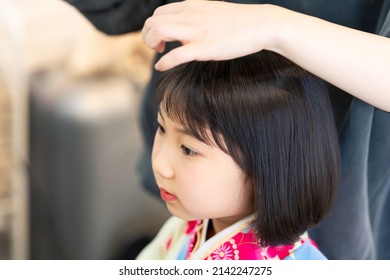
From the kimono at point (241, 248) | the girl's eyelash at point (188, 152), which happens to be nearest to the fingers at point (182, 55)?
the girl's eyelash at point (188, 152)

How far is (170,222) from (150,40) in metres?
0.33

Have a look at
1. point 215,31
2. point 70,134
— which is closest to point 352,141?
point 215,31

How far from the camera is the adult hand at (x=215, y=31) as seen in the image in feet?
1.55

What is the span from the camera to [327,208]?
61 cm

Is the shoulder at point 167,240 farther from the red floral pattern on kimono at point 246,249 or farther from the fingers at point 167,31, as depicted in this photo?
the fingers at point 167,31

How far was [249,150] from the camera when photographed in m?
0.55

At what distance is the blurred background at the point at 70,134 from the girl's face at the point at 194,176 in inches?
23.9

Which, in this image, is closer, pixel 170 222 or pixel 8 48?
pixel 170 222

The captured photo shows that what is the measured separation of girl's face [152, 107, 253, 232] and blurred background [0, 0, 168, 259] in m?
0.61

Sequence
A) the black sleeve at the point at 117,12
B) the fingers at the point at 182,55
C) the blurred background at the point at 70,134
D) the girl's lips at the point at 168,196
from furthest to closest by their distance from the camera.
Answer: the blurred background at the point at 70,134
the black sleeve at the point at 117,12
the girl's lips at the point at 168,196
the fingers at the point at 182,55

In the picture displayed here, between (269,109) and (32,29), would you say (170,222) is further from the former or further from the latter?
(32,29)

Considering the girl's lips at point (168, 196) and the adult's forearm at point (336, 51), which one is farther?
the girl's lips at point (168, 196)

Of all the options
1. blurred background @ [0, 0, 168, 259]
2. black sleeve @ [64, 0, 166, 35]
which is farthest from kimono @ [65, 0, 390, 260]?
A: blurred background @ [0, 0, 168, 259]

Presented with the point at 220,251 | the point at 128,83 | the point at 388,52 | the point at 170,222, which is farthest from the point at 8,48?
the point at 388,52
